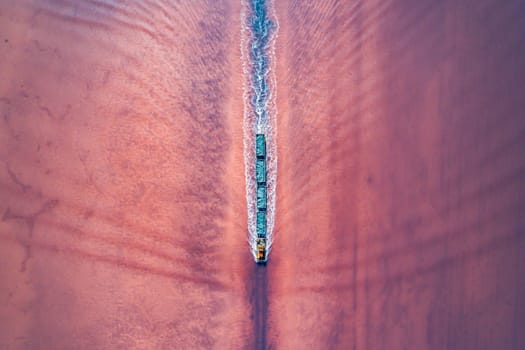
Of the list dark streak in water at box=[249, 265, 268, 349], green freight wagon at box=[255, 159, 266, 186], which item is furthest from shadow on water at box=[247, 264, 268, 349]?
green freight wagon at box=[255, 159, 266, 186]

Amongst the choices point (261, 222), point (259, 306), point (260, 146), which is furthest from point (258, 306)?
point (260, 146)

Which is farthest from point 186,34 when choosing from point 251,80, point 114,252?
point 114,252

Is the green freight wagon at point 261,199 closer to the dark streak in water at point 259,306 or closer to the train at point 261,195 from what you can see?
the train at point 261,195

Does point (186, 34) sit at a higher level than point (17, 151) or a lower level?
higher

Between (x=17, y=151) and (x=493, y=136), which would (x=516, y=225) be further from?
(x=17, y=151)

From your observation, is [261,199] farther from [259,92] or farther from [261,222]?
[259,92]

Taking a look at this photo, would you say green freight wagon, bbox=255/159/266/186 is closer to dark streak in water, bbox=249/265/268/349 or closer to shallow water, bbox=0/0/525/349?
shallow water, bbox=0/0/525/349
